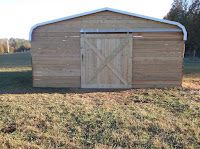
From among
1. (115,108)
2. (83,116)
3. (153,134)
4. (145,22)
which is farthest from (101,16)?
(153,134)

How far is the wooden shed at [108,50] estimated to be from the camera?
11992mm

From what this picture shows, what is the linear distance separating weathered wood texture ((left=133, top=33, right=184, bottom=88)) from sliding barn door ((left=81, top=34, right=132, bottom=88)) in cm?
33

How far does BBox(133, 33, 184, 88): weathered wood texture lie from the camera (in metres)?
12.0

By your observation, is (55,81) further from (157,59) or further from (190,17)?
(190,17)

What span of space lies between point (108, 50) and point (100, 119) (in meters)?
5.15

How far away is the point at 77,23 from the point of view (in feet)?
39.7

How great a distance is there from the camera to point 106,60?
12156 mm

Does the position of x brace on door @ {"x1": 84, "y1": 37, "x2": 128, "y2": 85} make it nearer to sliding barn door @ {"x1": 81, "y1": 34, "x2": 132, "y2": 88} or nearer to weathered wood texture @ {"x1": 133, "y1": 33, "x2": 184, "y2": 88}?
sliding barn door @ {"x1": 81, "y1": 34, "x2": 132, "y2": 88}

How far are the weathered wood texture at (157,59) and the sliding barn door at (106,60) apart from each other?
326 mm

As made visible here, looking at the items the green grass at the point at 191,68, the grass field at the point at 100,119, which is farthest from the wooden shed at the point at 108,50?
the green grass at the point at 191,68

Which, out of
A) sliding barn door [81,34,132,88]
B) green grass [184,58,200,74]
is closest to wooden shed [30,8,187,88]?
sliding barn door [81,34,132,88]

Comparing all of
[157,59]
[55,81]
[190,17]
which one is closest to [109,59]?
[157,59]

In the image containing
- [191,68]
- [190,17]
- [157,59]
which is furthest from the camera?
[190,17]

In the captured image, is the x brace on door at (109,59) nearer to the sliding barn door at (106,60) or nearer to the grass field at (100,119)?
the sliding barn door at (106,60)
